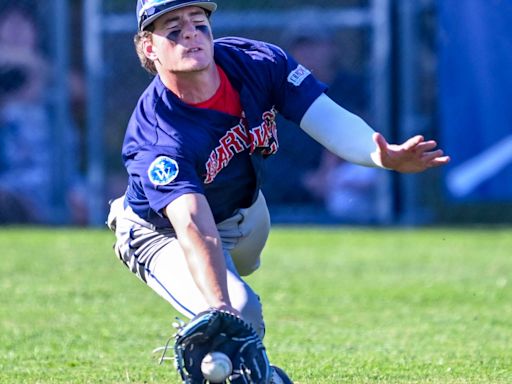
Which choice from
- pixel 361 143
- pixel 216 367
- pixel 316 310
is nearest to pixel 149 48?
pixel 361 143

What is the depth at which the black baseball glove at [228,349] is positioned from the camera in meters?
4.01

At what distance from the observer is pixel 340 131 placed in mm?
4453

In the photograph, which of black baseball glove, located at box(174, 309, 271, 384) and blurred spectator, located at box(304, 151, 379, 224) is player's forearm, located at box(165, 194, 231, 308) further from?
blurred spectator, located at box(304, 151, 379, 224)

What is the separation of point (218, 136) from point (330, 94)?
755cm

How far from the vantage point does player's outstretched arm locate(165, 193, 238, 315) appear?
4.07m

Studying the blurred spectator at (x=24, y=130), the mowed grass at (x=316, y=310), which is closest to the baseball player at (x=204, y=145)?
the mowed grass at (x=316, y=310)

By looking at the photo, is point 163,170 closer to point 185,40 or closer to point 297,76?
point 185,40

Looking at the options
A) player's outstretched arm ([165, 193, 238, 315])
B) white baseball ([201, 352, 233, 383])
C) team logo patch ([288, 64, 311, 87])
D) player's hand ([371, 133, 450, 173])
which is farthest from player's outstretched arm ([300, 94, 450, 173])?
white baseball ([201, 352, 233, 383])

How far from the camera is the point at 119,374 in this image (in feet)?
16.5

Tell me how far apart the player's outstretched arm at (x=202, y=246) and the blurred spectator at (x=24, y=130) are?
8.07 metres

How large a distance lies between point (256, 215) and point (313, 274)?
148 inches

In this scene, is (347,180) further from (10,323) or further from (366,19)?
(10,323)

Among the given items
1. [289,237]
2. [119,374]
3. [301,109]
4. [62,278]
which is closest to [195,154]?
[301,109]

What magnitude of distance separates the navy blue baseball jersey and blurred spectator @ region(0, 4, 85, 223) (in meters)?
7.43
